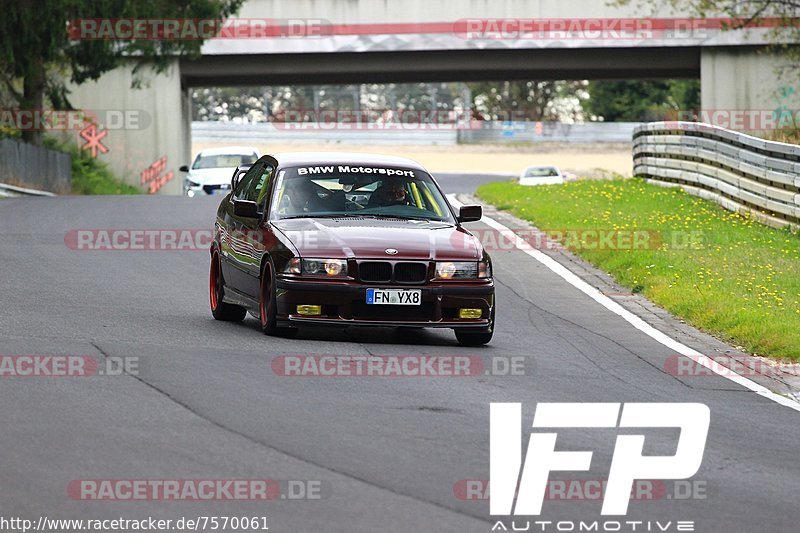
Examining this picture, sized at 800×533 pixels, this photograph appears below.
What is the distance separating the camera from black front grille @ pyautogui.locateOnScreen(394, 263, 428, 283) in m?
12.3

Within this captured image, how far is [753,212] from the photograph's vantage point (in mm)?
23266

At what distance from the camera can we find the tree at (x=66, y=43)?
3966 cm

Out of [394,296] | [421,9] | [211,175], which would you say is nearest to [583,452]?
[394,296]

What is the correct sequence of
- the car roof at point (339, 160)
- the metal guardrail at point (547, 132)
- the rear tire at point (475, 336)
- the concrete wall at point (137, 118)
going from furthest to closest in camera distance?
the metal guardrail at point (547, 132) → the concrete wall at point (137, 118) → the car roof at point (339, 160) → the rear tire at point (475, 336)

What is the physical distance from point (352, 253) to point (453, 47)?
38.5 metres

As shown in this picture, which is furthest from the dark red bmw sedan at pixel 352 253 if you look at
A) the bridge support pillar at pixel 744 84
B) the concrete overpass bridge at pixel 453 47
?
the bridge support pillar at pixel 744 84

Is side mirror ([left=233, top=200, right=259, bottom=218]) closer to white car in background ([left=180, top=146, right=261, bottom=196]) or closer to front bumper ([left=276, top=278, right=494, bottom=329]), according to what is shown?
front bumper ([left=276, top=278, right=494, bottom=329])

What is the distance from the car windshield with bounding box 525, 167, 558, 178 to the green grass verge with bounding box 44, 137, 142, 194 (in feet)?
41.7

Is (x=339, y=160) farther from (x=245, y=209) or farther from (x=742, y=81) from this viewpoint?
(x=742, y=81)

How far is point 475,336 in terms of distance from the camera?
12.7 meters

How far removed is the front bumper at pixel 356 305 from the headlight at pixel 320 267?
8 centimetres

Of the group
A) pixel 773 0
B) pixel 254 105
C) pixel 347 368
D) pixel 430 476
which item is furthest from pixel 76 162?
pixel 254 105

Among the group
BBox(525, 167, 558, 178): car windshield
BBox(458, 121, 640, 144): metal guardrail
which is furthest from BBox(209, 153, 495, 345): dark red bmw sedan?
→ BBox(458, 121, 640, 144): metal guardrail

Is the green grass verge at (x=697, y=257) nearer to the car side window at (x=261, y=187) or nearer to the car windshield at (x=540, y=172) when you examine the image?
the car side window at (x=261, y=187)
